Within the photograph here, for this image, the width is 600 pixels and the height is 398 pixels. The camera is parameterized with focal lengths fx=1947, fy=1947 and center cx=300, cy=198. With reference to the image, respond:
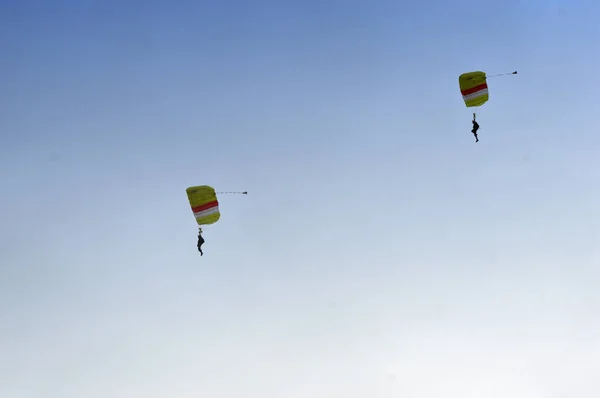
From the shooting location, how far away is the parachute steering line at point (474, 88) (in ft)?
530

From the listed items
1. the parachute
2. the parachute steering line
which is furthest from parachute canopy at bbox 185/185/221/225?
the parachute steering line

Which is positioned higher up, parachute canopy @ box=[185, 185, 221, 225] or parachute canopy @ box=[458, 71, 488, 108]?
parachute canopy @ box=[458, 71, 488, 108]

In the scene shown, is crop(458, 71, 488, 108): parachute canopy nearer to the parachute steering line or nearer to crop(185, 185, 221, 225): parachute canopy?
the parachute steering line

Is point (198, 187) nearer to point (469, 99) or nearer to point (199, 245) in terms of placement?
point (199, 245)

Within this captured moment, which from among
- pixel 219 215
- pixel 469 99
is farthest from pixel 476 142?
pixel 219 215

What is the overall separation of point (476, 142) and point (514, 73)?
8687 millimetres

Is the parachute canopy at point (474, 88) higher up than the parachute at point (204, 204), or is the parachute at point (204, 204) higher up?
the parachute canopy at point (474, 88)

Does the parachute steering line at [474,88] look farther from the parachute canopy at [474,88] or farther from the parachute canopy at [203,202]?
the parachute canopy at [203,202]

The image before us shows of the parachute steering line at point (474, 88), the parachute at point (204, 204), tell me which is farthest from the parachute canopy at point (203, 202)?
the parachute steering line at point (474, 88)

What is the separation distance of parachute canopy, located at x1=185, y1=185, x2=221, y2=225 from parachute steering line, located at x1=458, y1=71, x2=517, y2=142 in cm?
2241

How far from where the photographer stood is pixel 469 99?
531ft

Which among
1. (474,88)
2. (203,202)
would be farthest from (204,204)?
(474,88)

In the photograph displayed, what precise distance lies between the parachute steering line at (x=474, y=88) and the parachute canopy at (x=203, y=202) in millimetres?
22406

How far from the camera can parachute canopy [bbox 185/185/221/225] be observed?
16112 centimetres
